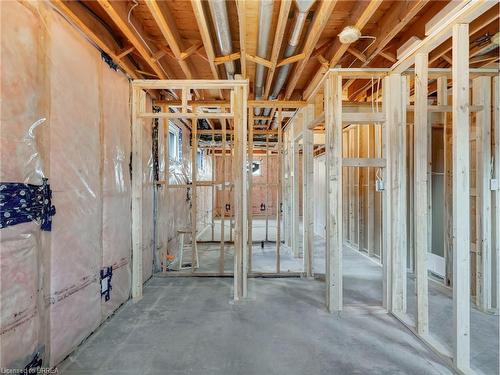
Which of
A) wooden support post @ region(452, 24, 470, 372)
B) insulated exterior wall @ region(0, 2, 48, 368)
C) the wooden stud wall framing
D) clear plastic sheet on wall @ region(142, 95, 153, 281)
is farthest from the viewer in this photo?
clear plastic sheet on wall @ region(142, 95, 153, 281)

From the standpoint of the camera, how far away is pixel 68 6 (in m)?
2.12

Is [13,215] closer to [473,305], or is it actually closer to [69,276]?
[69,276]

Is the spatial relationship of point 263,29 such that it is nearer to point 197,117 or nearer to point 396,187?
point 197,117

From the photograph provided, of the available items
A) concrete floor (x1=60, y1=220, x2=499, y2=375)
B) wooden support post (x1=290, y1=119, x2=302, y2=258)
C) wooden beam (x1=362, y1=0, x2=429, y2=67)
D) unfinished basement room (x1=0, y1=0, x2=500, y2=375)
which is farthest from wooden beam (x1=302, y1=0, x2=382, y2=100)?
concrete floor (x1=60, y1=220, x2=499, y2=375)

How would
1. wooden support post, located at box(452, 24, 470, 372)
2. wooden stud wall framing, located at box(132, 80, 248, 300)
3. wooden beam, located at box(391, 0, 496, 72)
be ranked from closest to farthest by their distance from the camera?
wooden beam, located at box(391, 0, 496, 72), wooden support post, located at box(452, 24, 470, 372), wooden stud wall framing, located at box(132, 80, 248, 300)

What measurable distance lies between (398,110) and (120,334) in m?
3.59

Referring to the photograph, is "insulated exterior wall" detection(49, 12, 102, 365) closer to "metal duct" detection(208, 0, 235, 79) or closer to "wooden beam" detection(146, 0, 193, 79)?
"wooden beam" detection(146, 0, 193, 79)

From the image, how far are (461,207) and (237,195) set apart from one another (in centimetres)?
219

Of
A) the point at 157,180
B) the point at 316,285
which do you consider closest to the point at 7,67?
the point at 157,180

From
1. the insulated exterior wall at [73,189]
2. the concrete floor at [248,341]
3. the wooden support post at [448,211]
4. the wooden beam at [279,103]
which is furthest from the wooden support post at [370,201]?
the insulated exterior wall at [73,189]

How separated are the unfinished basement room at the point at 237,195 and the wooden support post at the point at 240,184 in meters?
0.02

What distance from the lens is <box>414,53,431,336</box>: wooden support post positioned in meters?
2.43

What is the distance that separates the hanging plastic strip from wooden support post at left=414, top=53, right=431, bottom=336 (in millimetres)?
3055

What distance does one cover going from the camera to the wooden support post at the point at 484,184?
3.05m
